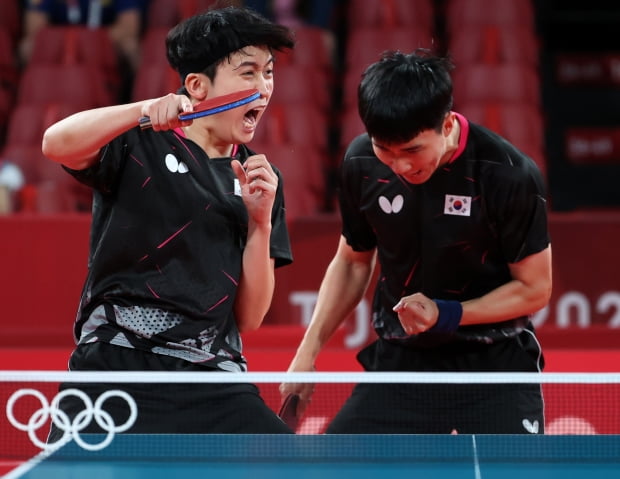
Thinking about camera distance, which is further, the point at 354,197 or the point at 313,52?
the point at 313,52

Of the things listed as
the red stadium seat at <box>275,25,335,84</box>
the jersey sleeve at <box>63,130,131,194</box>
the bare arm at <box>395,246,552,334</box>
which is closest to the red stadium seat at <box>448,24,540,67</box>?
the red stadium seat at <box>275,25,335,84</box>

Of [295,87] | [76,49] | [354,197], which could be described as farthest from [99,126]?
[76,49]

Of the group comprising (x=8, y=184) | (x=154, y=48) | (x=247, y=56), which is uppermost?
(x=247, y=56)

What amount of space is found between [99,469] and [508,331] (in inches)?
65.3

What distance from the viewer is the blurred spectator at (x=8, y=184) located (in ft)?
23.0

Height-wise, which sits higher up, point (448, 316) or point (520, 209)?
point (520, 209)

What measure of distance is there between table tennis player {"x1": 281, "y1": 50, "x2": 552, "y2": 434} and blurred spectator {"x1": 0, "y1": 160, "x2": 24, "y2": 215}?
388cm

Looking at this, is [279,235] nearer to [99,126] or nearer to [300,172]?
[99,126]

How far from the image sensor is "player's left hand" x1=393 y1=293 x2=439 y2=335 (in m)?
3.25

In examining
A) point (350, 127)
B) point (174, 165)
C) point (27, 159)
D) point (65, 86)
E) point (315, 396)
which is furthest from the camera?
point (65, 86)

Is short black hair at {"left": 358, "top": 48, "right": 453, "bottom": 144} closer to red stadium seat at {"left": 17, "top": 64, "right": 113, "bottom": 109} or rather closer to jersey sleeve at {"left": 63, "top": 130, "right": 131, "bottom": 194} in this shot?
A: jersey sleeve at {"left": 63, "top": 130, "right": 131, "bottom": 194}

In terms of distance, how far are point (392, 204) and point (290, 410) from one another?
32.1 inches

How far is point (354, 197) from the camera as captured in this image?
370 centimetres

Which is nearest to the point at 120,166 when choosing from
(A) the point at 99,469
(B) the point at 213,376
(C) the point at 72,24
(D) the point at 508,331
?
(B) the point at 213,376
